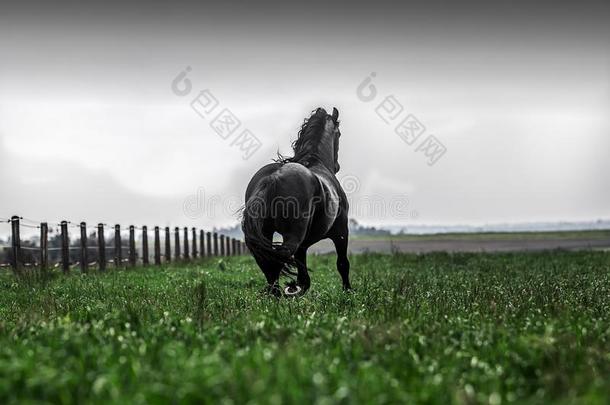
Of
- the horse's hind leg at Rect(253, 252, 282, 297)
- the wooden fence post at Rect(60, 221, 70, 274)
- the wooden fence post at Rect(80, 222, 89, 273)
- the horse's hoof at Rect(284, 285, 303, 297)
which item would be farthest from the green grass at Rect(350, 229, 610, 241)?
the horse's hind leg at Rect(253, 252, 282, 297)

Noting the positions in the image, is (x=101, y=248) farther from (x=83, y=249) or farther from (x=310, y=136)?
(x=310, y=136)

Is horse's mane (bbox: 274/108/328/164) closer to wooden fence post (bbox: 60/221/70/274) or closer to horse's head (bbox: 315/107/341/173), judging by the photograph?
horse's head (bbox: 315/107/341/173)

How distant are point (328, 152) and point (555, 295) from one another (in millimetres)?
4881

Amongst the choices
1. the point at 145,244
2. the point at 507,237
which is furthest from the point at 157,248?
the point at 507,237

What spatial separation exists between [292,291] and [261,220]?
4.02ft

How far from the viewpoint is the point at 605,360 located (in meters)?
Answer: 5.32

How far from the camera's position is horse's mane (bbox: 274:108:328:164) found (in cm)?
1264

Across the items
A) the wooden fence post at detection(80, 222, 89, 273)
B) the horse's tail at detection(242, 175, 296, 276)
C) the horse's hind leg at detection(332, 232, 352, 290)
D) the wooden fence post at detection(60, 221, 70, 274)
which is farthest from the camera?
the wooden fence post at detection(80, 222, 89, 273)

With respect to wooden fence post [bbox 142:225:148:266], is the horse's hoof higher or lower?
lower

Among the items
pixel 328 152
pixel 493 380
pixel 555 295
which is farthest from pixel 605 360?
pixel 328 152

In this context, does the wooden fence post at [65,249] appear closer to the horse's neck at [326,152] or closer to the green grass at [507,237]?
the horse's neck at [326,152]

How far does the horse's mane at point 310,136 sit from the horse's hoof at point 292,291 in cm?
255

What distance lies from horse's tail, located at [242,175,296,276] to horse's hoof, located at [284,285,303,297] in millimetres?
556

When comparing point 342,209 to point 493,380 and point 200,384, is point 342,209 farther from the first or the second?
point 200,384
